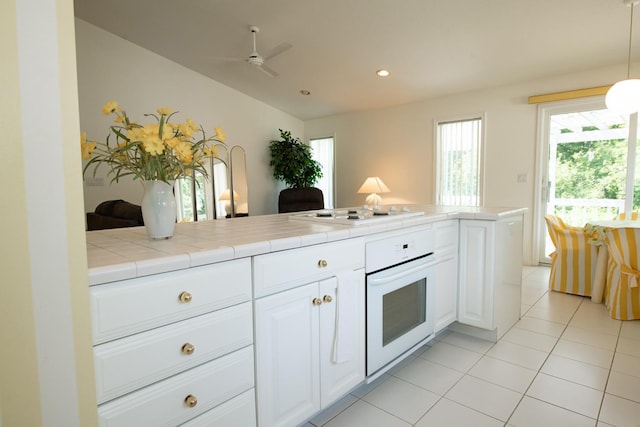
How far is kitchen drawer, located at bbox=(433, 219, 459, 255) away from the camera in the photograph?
213 centimetres

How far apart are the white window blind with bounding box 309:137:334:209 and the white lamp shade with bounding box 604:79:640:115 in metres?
4.35

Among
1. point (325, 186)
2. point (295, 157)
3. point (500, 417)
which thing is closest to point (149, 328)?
point (500, 417)

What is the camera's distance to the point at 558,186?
4.19m

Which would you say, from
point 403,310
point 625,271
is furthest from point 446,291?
point 625,271

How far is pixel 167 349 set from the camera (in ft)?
3.17

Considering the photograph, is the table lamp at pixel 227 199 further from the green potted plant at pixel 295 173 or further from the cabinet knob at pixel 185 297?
the cabinet knob at pixel 185 297

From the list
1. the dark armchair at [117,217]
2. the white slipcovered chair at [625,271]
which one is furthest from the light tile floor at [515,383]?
the dark armchair at [117,217]

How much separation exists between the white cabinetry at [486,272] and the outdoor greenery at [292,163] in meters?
3.96

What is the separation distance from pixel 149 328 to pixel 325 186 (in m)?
5.81

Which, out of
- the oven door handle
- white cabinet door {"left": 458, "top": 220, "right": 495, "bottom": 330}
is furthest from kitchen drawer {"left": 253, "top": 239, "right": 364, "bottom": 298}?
white cabinet door {"left": 458, "top": 220, "right": 495, "bottom": 330}

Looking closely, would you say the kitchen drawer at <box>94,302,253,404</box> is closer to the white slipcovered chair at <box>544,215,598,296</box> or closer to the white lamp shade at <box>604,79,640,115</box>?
the white lamp shade at <box>604,79,640,115</box>

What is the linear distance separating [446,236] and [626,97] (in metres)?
1.80

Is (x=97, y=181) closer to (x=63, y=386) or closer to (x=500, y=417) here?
(x=63, y=386)

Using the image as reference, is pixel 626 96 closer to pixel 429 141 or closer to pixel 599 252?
pixel 599 252
